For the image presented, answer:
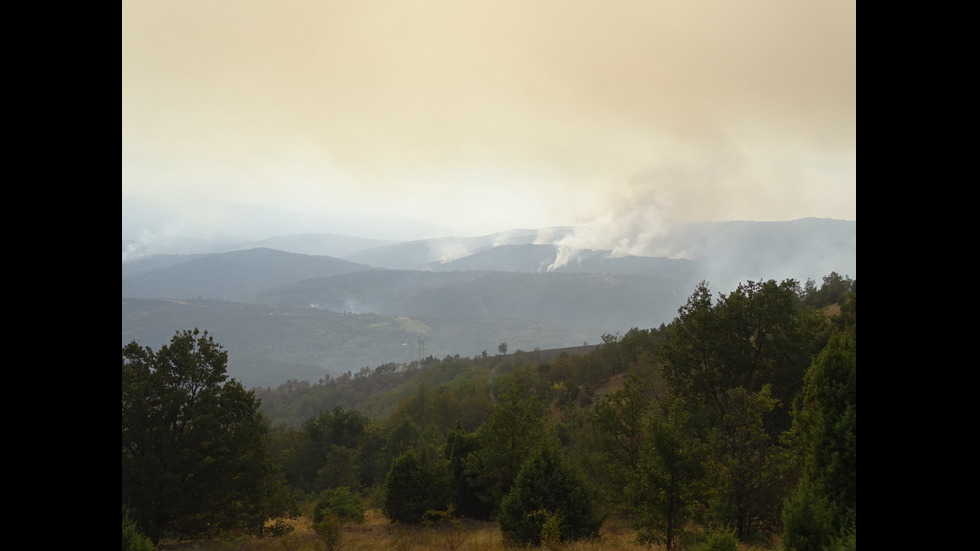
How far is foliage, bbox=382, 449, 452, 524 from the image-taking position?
81.4 ft

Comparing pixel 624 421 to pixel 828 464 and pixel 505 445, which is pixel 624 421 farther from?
pixel 505 445

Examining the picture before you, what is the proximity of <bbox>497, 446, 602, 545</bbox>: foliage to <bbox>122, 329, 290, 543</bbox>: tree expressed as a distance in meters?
10.2

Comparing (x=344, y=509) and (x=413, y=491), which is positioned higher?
(x=413, y=491)

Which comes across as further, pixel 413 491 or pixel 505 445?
pixel 413 491

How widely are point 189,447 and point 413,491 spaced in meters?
10.1

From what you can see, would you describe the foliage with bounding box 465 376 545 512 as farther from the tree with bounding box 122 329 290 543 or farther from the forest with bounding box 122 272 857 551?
the tree with bounding box 122 329 290 543

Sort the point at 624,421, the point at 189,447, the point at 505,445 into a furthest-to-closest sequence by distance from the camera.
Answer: the point at 505,445 < the point at 189,447 < the point at 624,421

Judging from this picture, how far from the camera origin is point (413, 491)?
24.9 m

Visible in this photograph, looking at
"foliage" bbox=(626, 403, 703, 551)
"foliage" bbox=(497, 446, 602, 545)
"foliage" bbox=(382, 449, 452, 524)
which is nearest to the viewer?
"foliage" bbox=(626, 403, 703, 551)

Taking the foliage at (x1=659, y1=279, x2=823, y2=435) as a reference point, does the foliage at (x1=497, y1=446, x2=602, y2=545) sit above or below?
below

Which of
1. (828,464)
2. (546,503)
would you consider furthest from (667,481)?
(546,503)

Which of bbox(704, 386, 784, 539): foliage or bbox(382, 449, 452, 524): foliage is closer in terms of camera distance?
A: bbox(704, 386, 784, 539): foliage

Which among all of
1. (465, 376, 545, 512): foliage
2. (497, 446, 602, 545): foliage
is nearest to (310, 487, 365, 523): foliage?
(465, 376, 545, 512): foliage

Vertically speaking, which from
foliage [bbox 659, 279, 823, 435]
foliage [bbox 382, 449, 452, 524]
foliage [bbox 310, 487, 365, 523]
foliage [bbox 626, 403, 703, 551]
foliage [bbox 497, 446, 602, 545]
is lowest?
foliage [bbox 310, 487, 365, 523]
